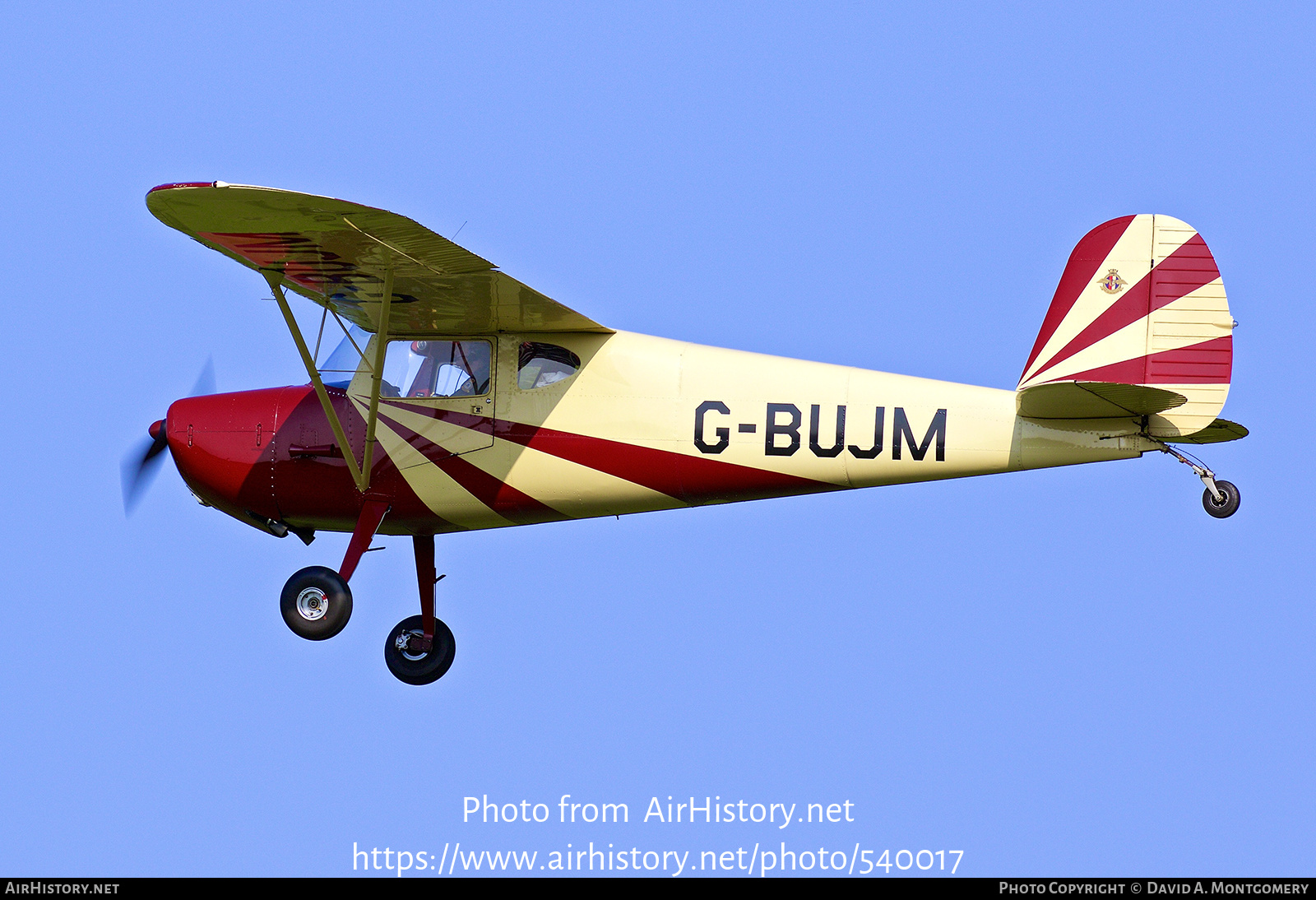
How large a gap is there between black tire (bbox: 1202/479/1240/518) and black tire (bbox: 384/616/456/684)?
571 cm

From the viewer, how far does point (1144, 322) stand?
481 inches

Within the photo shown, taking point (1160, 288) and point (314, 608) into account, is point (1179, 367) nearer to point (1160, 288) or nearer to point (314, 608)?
point (1160, 288)

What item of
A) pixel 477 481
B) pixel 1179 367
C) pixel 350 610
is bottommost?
pixel 350 610

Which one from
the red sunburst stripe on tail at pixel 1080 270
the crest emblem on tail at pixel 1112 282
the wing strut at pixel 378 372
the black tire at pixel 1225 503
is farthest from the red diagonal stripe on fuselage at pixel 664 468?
the black tire at pixel 1225 503

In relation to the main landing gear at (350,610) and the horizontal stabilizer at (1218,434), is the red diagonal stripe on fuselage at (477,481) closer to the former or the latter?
the main landing gear at (350,610)

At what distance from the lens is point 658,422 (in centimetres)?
1266

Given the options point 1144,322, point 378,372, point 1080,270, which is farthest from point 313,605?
point 1144,322

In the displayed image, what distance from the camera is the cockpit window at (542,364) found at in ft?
42.2

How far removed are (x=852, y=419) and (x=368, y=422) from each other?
337 cm

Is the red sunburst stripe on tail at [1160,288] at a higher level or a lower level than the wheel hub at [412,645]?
higher

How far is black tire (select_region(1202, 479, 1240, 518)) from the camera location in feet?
38.4

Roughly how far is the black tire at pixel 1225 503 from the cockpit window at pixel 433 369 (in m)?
5.04

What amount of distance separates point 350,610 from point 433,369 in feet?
6.03
